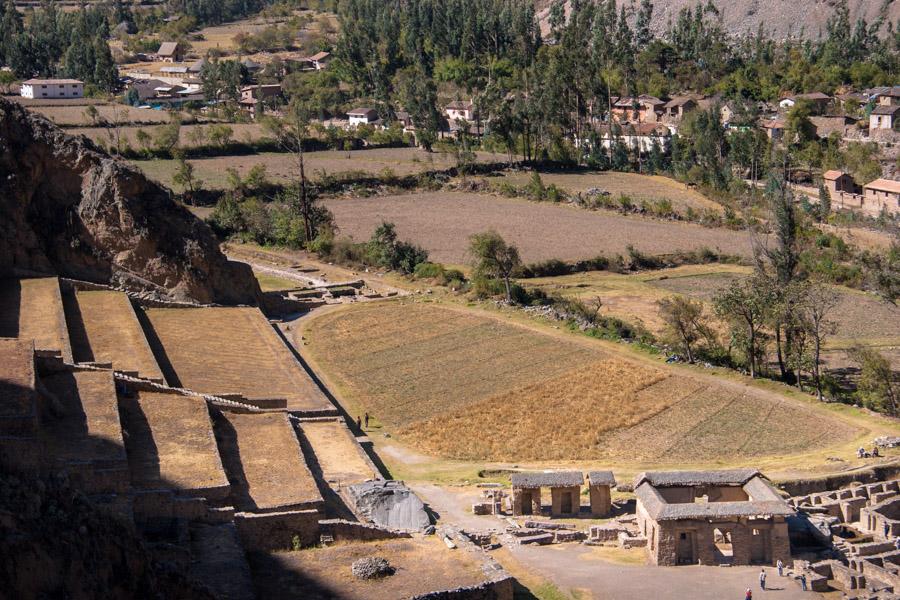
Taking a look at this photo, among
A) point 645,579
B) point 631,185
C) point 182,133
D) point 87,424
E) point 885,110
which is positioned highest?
point 87,424

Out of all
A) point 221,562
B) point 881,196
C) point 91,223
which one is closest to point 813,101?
point 881,196

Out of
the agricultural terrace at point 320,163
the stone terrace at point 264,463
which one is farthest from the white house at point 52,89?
the stone terrace at point 264,463

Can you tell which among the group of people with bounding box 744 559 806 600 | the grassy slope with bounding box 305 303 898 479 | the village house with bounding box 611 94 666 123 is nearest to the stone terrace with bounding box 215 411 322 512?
the grassy slope with bounding box 305 303 898 479

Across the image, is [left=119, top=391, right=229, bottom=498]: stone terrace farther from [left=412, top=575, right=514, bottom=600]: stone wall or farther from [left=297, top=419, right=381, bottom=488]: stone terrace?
[left=412, top=575, right=514, bottom=600]: stone wall

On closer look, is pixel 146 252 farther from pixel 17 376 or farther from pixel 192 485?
pixel 192 485

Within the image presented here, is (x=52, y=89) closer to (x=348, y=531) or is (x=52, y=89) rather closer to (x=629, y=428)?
(x=629, y=428)

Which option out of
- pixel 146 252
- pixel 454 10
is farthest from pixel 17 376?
pixel 454 10
